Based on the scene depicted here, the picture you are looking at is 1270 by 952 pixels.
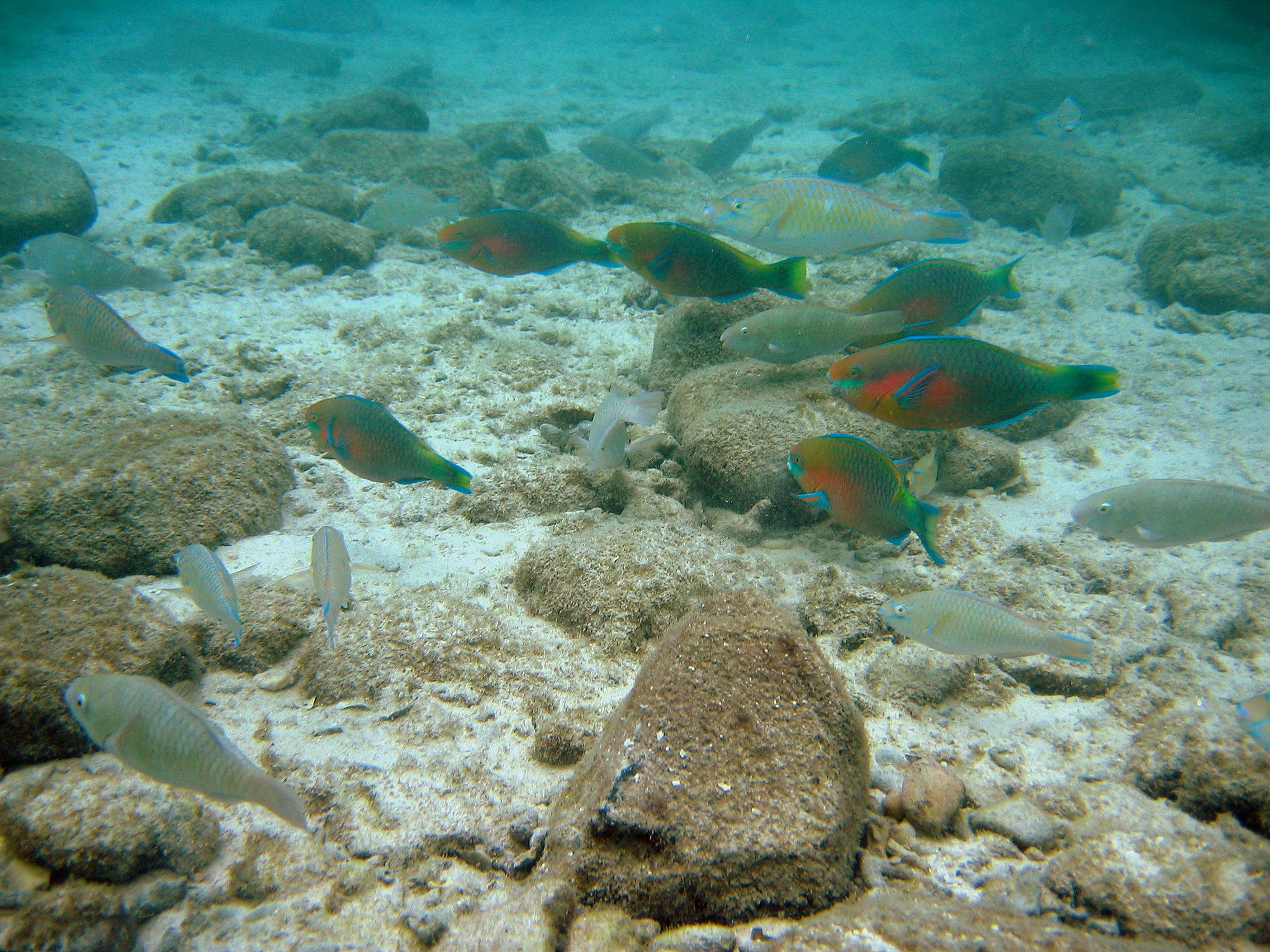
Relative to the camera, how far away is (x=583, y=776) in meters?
1.80

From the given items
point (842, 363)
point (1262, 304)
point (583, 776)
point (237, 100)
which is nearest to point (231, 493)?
point (583, 776)

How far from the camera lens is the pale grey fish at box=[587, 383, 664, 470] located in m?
3.23

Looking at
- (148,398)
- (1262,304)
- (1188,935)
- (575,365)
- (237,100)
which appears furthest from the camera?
(237,100)

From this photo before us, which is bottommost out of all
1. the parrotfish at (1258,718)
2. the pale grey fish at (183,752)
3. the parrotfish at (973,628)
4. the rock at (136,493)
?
the rock at (136,493)

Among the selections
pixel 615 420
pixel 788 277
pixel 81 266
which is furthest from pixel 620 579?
pixel 81 266

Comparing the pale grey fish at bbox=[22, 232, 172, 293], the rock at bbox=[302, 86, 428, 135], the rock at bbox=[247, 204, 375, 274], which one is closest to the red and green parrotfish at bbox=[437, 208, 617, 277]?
the pale grey fish at bbox=[22, 232, 172, 293]

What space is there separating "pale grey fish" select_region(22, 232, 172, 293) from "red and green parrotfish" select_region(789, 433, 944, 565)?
258 inches

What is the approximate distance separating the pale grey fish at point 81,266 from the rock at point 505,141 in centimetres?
751

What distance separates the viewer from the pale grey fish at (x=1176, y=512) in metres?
2.41

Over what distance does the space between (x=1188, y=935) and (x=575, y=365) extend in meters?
4.99

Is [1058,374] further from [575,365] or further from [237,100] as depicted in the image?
[237,100]

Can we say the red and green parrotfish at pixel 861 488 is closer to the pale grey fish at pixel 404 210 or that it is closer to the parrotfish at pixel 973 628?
the parrotfish at pixel 973 628

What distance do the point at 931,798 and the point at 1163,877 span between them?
0.56 metres

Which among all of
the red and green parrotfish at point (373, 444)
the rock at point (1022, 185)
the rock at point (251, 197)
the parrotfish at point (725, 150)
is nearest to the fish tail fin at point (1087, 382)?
the red and green parrotfish at point (373, 444)
